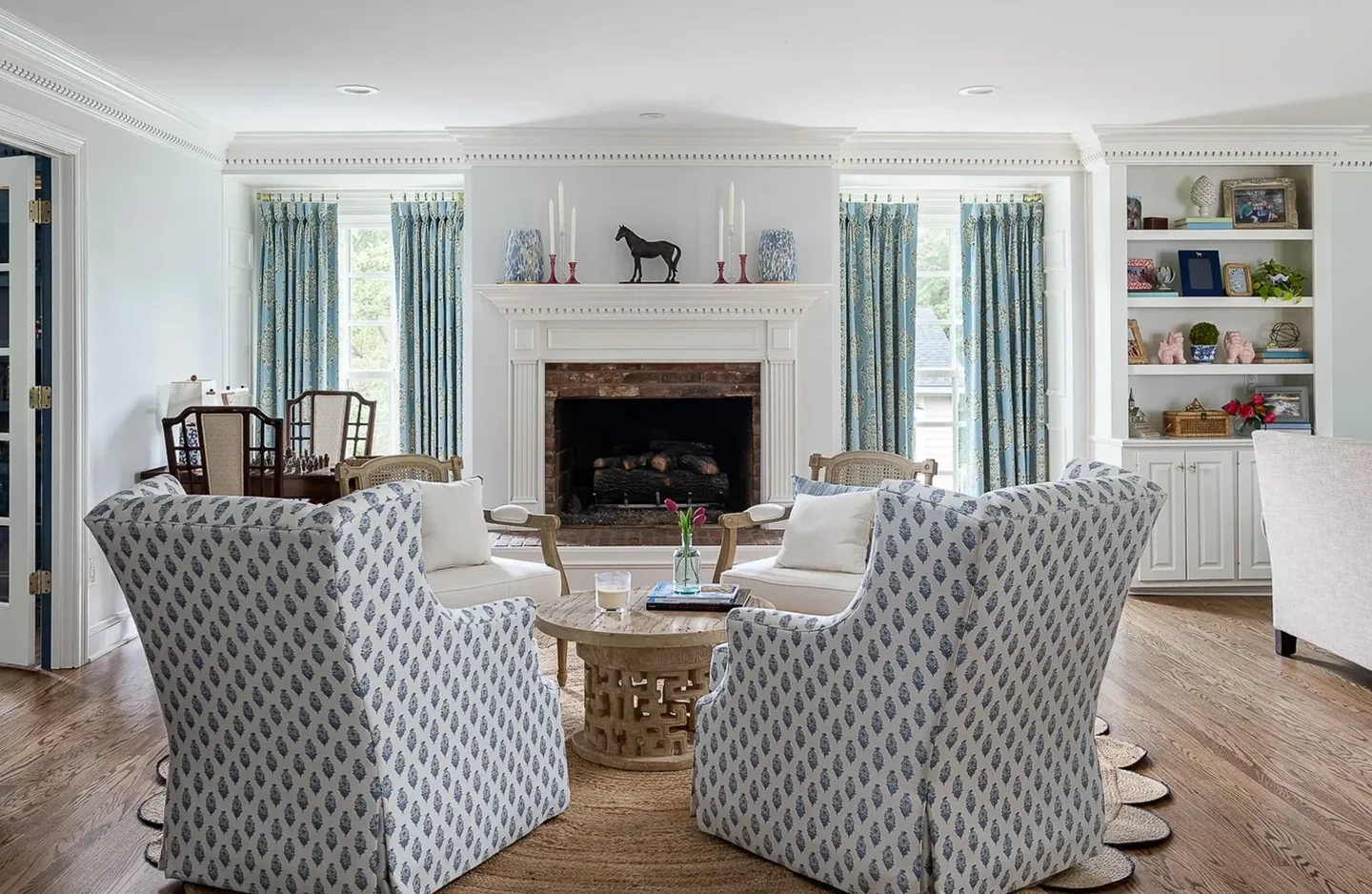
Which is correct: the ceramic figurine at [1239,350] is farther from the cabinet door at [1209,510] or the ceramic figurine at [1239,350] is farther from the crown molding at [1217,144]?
the crown molding at [1217,144]

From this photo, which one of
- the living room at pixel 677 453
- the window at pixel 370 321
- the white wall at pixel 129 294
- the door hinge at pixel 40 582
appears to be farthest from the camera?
the window at pixel 370 321

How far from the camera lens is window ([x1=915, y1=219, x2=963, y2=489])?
688 cm

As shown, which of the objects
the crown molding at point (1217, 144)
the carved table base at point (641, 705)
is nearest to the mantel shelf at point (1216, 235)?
the crown molding at point (1217, 144)

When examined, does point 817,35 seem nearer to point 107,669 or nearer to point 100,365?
point 100,365

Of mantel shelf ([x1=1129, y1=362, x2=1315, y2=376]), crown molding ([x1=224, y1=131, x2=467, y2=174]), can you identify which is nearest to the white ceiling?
crown molding ([x1=224, y1=131, x2=467, y2=174])

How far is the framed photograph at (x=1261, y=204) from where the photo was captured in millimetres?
6107

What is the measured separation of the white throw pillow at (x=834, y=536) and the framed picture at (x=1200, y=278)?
10.0 feet

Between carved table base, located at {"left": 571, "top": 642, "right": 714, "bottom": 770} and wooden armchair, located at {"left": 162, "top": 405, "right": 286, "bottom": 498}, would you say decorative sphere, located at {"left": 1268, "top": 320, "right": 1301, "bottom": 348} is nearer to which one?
carved table base, located at {"left": 571, "top": 642, "right": 714, "bottom": 770}

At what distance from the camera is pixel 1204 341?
Answer: 6.05 metres

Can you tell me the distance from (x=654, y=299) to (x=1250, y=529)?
359 centimetres

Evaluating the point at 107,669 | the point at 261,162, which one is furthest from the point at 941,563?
the point at 261,162

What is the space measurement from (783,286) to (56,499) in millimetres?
3667

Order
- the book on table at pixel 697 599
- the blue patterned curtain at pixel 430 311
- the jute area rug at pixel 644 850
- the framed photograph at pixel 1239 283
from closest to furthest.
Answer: the jute area rug at pixel 644 850
the book on table at pixel 697 599
the framed photograph at pixel 1239 283
the blue patterned curtain at pixel 430 311

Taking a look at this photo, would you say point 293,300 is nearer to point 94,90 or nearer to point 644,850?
point 94,90
